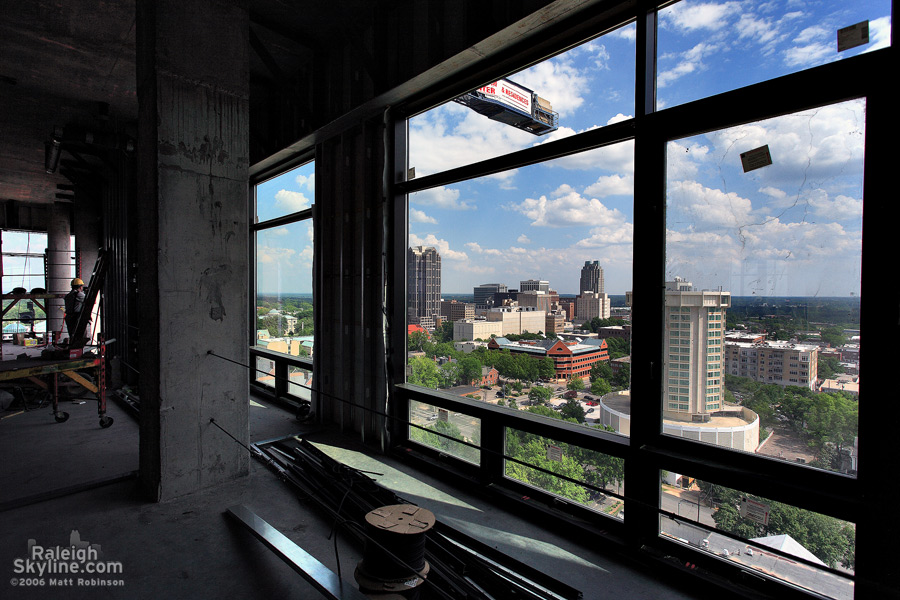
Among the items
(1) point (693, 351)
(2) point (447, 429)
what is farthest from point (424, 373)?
(1) point (693, 351)

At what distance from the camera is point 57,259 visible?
12.6 meters

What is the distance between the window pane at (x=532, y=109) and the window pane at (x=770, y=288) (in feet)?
2.15

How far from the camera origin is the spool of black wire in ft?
6.72

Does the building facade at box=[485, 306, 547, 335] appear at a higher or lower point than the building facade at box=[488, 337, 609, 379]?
higher

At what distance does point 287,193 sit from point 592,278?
18.1 ft

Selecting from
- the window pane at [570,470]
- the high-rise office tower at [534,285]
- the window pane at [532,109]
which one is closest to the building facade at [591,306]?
the high-rise office tower at [534,285]

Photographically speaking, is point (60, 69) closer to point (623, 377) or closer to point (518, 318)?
point (518, 318)

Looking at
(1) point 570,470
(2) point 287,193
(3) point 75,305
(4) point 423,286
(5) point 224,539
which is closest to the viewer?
(5) point 224,539

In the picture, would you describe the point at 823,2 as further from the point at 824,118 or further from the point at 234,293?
the point at 234,293

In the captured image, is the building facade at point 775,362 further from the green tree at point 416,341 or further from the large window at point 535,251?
the green tree at point 416,341

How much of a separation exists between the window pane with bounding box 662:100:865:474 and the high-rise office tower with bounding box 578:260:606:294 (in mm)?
461

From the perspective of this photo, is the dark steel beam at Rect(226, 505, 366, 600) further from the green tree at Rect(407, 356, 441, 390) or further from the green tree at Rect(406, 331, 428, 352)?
the green tree at Rect(406, 331, 428, 352)

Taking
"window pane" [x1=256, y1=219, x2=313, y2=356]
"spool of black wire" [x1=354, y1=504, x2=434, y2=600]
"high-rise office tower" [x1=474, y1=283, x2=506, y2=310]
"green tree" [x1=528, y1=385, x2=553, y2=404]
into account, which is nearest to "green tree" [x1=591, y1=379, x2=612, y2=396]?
"green tree" [x1=528, y1=385, x2=553, y2=404]

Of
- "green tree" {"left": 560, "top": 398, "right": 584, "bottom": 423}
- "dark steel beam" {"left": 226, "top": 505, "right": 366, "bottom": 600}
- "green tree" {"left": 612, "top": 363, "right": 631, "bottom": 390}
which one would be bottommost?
"dark steel beam" {"left": 226, "top": 505, "right": 366, "bottom": 600}
